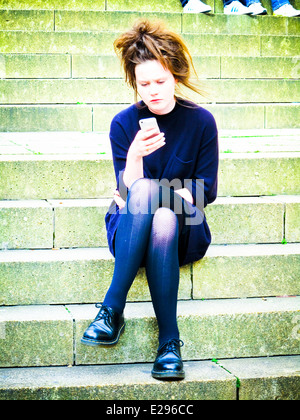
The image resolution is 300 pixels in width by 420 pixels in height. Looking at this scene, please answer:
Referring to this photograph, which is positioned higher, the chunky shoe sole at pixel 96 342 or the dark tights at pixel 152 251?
the dark tights at pixel 152 251

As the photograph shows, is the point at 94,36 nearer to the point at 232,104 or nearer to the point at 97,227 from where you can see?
the point at 232,104

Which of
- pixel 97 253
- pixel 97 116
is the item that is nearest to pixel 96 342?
pixel 97 253

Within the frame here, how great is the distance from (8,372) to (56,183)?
1.23m

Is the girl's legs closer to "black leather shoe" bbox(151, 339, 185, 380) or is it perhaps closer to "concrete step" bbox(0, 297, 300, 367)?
"black leather shoe" bbox(151, 339, 185, 380)

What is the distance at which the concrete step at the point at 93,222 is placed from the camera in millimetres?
3094

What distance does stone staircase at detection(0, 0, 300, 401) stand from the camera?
253 cm

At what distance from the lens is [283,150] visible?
3809mm

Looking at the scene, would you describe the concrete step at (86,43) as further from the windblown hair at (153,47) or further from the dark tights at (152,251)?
the dark tights at (152,251)

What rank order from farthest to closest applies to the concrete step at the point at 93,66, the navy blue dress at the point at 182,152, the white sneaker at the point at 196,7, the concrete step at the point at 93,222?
1. the white sneaker at the point at 196,7
2. the concrete step at the point at 93,66
3. the concrete step at the point at 93,222
4. the navy blue dress at the point at 182,152

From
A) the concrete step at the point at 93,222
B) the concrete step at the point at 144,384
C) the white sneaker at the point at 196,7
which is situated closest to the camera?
the concrete step at the point at 144,384

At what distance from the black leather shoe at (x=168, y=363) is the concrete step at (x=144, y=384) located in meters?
0.04

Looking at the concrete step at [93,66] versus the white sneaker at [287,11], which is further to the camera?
the white sneaker at [287,11]

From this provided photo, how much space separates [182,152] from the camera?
2.82 m

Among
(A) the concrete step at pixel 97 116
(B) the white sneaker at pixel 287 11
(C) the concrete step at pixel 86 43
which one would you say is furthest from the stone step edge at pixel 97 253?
(B) the white sneaker at pixel 287 11
